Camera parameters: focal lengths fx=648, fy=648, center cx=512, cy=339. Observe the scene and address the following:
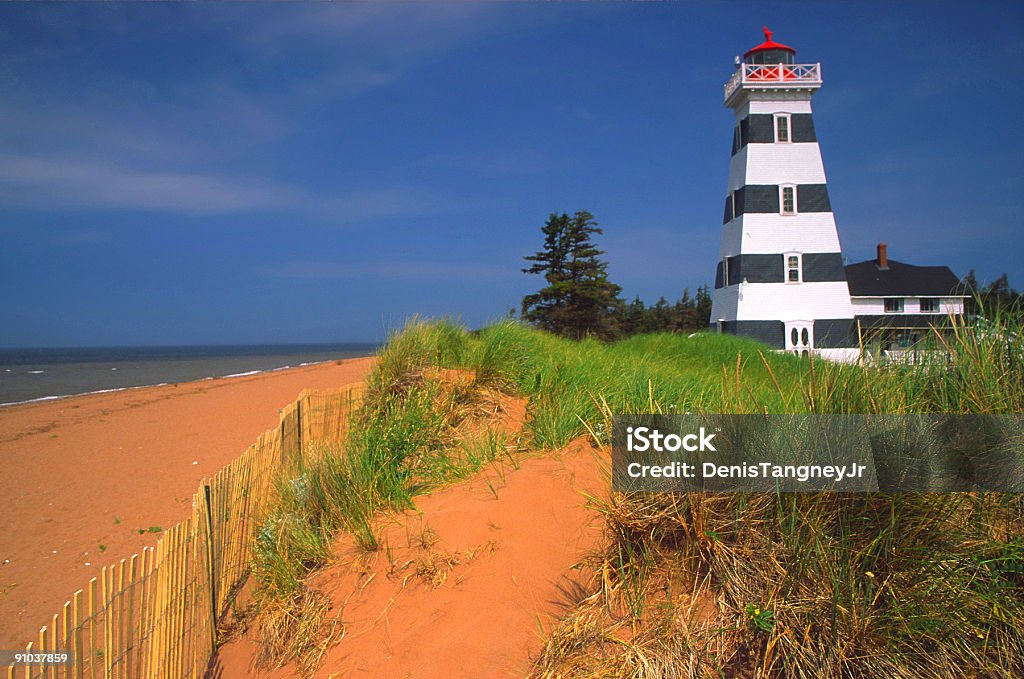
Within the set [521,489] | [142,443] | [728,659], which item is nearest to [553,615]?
[728,659]

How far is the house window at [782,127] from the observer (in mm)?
26703

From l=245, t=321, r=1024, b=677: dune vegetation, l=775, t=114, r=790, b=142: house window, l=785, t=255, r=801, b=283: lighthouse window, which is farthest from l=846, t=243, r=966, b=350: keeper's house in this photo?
l=245, t=321, r=1024, b=677: dune vegetation

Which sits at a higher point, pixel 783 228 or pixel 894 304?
pixel 783 228

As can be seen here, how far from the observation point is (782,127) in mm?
26766

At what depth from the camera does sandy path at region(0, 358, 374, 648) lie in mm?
7023

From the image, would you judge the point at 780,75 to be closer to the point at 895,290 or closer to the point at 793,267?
the point at 793,267

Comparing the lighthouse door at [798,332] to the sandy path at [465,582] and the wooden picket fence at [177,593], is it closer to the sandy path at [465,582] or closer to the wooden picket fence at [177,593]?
the sandy path at [465,582]

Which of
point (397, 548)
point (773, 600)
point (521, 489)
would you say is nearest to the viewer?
point (773, 600)

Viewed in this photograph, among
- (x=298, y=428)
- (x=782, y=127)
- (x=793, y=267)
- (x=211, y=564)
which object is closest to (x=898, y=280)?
(x=793, y=267)

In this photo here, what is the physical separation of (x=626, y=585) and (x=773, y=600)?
820 millimetres

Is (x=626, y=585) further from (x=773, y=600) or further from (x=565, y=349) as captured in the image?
(x=565, y=349)

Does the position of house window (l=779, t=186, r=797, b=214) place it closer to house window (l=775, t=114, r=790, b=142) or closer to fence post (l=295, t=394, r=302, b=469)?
house window (l=775, t=114, r=790, b=142)

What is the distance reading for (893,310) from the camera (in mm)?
34625

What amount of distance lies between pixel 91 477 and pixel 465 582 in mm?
9723
